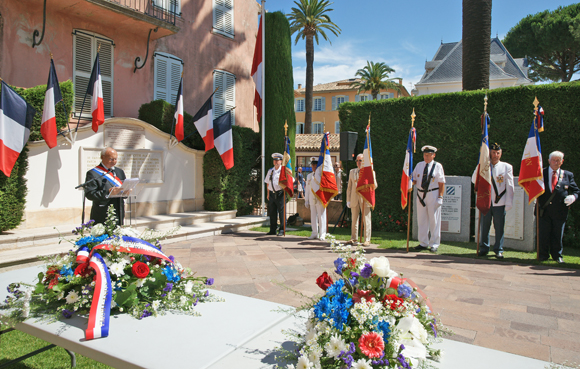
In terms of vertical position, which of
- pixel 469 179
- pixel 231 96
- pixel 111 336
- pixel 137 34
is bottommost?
pixel 111 336

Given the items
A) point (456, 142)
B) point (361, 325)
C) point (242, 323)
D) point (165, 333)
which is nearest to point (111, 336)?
point (165, 333)

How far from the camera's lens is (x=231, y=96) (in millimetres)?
14641

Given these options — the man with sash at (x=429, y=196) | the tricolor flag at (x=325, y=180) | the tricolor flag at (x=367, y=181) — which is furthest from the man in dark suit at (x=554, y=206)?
the tricolor flag at (x=325, y=180)

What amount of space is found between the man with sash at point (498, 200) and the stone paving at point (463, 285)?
0.64m

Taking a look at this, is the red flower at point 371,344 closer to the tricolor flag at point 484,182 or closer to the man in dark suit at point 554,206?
the tricolor flag at point 484,182

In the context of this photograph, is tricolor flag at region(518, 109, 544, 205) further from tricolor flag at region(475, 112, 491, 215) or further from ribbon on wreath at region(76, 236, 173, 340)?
ribbon on wreath at region(76, 236, 173, 340)

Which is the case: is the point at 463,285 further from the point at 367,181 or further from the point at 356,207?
the point at 356,207

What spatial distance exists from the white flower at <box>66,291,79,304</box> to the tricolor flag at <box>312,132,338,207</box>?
705 centimetres

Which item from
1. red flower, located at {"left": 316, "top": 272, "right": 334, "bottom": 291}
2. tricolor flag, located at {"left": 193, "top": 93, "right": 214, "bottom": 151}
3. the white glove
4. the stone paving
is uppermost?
tricolor flag, located at {"left": 193, "top": 93, "right": 214, "bottom": 151}

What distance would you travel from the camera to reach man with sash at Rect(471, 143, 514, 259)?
7270 mm

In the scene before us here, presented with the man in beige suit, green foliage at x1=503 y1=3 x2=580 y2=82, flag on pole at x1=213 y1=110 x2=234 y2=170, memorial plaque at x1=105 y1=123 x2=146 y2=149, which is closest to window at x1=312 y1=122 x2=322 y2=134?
green foliage at x1=503 y1=3 x2=580 y2=82

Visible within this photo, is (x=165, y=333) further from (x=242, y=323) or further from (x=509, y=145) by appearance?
(x=509, y=145)

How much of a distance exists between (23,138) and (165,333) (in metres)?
6.95

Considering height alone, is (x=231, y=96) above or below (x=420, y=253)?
above
